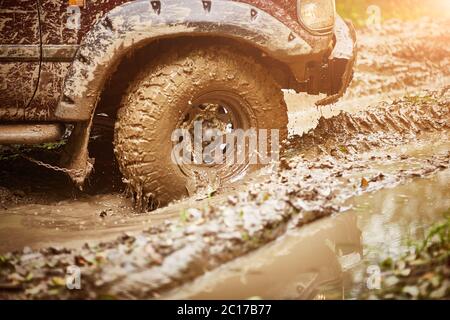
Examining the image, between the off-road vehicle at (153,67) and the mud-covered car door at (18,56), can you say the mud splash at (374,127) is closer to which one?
the off-road vehicle at (153,67)

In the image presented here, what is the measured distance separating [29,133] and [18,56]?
55cm

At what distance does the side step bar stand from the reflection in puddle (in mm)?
1832

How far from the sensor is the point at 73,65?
328cm

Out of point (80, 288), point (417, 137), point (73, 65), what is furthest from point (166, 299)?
point (417, 137)

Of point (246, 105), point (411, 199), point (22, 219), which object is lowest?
point (22, 219)

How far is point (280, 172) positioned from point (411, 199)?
102 cm

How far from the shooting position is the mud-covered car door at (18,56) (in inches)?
125

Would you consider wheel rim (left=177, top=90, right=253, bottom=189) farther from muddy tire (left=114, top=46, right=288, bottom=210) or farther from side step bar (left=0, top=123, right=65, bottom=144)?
side step bar (left=0, top=123, right=65, bottom=144)

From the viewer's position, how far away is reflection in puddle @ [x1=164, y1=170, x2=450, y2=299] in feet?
7.06

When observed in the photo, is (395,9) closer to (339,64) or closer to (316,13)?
(339,64)

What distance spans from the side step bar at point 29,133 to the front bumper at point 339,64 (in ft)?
7.29

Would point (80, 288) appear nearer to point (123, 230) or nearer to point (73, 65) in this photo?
point (123, 230)

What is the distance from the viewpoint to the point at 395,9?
38.4 ft

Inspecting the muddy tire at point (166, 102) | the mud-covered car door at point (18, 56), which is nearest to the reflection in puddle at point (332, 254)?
the muddy tire at point (166, 102)
